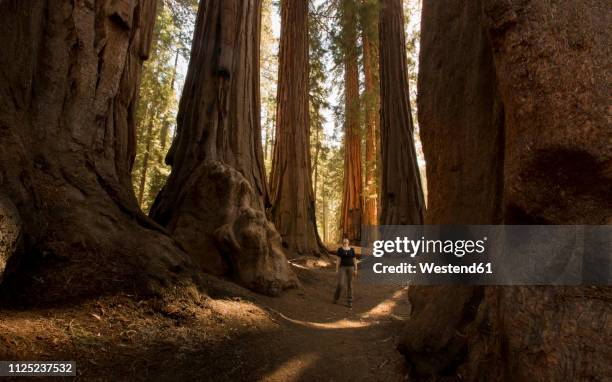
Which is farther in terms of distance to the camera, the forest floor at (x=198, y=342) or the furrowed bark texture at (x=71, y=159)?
the furrowed bark texture at (x=71, y=159)

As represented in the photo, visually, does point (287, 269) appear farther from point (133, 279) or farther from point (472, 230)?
point (472, 230)

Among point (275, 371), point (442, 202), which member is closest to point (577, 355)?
point (442, 202)

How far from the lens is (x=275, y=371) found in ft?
10.0

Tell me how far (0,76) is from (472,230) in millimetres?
3977

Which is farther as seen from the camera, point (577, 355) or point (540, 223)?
point (540, 223)

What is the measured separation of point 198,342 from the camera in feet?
9.92

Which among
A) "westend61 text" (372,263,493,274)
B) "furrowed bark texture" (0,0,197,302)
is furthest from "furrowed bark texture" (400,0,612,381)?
"furrowed bark texture" (0,0,197,302)

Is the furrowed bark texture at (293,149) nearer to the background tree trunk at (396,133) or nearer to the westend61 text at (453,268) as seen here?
the background tree trunk at (396,133)

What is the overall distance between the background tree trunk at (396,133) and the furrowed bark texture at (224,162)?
4.01 meters

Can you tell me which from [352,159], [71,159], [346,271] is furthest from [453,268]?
[352,159]

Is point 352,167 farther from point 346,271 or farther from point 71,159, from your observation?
point 71,159

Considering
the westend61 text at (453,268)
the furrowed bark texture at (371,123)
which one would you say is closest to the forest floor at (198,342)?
the westend61 text at (453,268)

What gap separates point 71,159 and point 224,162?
116 inches

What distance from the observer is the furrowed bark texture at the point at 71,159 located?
112 inches
